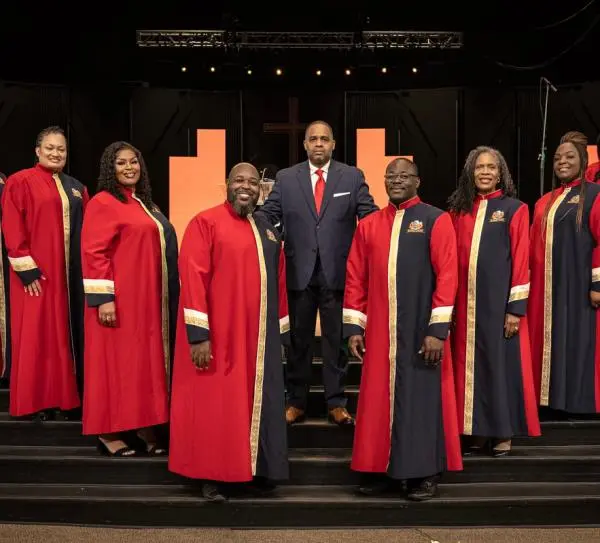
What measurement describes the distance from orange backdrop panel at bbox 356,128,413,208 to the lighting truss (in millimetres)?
969

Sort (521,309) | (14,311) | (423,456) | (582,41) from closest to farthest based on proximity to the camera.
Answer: (423,456) < (521,309) < (14,311) < (582,41)

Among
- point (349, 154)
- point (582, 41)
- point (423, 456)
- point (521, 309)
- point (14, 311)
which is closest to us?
point (423, 456)

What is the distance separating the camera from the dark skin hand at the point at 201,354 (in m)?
4.24

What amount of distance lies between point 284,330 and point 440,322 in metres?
0.87

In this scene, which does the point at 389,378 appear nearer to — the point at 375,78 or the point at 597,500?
the point at 597,500

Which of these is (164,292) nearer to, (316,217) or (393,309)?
(316,217)

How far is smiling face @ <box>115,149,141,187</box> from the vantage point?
190 inches

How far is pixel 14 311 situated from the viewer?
17.0 feet

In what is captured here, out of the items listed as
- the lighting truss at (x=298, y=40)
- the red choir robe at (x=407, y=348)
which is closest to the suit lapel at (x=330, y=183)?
the red choir robe at (x=407, y=348)

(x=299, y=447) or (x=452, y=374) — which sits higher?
(x=452, y=374)

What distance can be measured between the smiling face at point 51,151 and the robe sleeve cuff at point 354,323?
7.14ft

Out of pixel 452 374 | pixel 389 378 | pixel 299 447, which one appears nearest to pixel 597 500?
pixel 452 374

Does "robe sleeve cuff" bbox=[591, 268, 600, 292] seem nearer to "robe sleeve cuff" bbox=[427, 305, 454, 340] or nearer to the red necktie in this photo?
"robe sleeve cuff" bbox=[427, 305, 454, 340]

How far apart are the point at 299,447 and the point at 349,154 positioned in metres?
5.32
